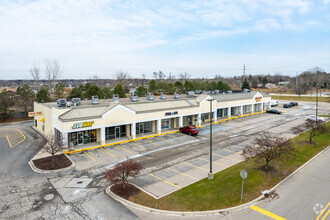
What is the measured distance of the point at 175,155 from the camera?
25.9m

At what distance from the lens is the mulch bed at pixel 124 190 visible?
16672mm

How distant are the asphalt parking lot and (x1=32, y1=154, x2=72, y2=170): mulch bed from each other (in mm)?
1160

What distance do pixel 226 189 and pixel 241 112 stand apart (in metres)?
39.1

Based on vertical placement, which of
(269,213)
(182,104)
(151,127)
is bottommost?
(269,213)

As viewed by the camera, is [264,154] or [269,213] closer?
[269,213]

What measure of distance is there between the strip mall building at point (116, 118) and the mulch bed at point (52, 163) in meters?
3.00

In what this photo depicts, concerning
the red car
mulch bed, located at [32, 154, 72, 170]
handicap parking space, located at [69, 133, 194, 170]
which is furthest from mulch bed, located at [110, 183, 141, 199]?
the red car

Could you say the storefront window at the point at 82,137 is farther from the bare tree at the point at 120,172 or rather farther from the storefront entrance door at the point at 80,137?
the bare tree at the point at 120,172

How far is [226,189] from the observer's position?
1727 cm

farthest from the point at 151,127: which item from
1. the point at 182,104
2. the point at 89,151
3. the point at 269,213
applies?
the point at 269,213

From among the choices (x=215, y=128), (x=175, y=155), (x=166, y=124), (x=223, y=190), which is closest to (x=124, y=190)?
(x=223, y=190)

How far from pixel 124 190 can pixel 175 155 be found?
32.3ft

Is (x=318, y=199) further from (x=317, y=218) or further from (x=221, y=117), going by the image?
(x=221, y=117)

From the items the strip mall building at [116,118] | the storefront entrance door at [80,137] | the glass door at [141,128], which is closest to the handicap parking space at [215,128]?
the strip mall building at [116,118]
